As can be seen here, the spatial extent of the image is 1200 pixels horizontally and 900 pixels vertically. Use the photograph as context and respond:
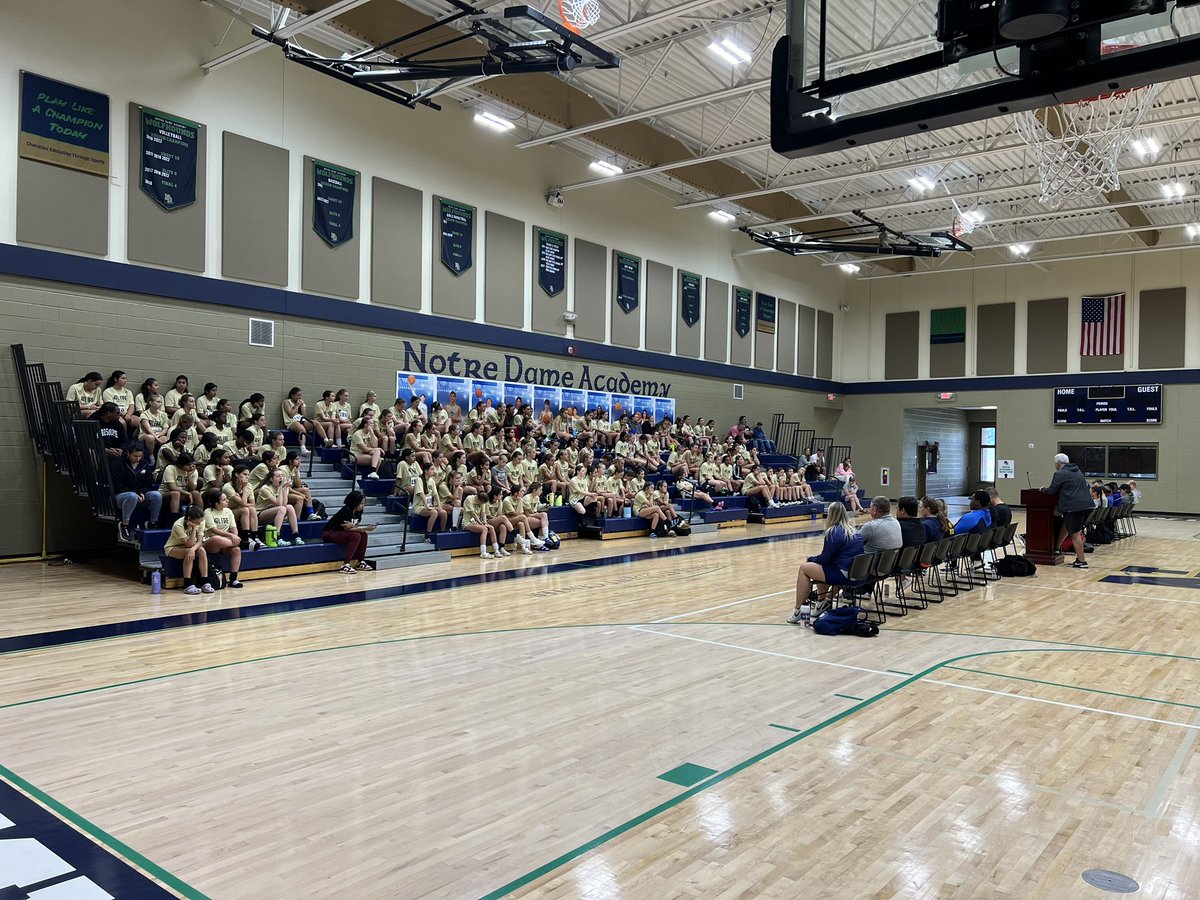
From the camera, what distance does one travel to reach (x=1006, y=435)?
26.8 metres

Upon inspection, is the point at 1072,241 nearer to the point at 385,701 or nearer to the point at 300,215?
the point at 300,215

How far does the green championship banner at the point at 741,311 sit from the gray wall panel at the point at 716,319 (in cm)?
38

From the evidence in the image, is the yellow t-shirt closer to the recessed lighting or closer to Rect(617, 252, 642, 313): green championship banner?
the recessed lighting

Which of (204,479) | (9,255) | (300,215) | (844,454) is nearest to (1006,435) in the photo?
(844,454)

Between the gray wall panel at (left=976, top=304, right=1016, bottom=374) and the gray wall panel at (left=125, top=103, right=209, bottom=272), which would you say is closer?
the gray wall panel at (left=125, top=103, right=209, bottom=272)

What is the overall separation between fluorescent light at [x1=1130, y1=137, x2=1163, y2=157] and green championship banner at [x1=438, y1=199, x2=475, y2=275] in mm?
13187

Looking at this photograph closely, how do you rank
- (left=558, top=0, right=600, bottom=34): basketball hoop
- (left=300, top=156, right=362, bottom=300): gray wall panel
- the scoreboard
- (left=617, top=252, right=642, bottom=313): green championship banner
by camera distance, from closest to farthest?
1. (left=558, top=0, right=600, bottom=34): basketball hoop
2. (left=300, top=156, right=362, bottom=300): gray wall panel
3. (left=617, top=252, right=642, bottom=313): green championship banner
4. the scoreboard

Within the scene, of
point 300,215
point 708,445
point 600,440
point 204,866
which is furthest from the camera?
point 708,445

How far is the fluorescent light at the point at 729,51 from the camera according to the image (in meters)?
13.3

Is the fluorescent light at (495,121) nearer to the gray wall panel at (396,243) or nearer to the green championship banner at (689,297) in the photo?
the gray wall panel at (396,243)

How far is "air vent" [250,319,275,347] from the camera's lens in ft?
44.8

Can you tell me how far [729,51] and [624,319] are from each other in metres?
8.31

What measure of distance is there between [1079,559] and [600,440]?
979 cm

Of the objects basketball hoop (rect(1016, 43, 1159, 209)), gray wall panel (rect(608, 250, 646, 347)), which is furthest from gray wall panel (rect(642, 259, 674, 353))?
basketball hoop (rect(1016, 43, 1159, 209))
